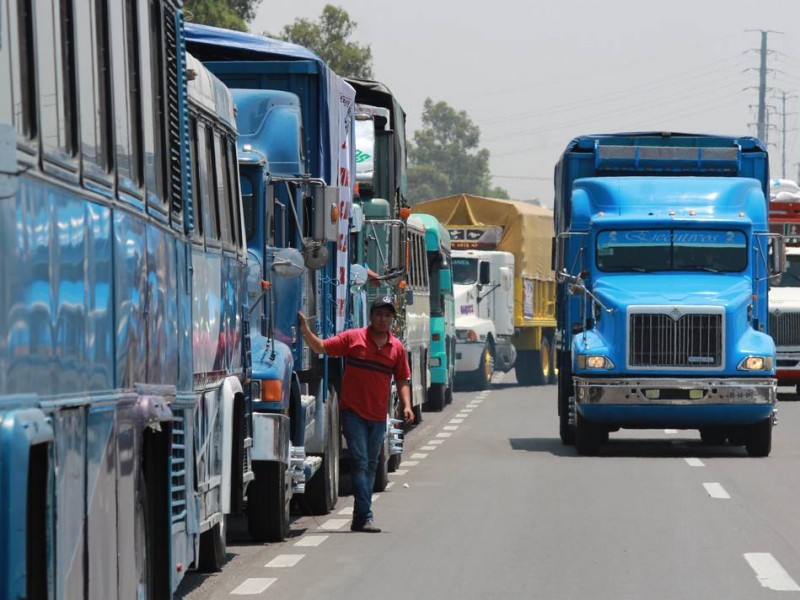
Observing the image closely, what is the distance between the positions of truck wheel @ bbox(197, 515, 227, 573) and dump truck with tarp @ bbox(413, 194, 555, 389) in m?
28.3

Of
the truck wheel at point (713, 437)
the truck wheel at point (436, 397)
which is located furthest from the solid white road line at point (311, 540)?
the truck wheel at point (436, 397)

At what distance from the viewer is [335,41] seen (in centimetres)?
6512

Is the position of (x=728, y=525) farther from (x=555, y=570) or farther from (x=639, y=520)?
(x=555, y=570)

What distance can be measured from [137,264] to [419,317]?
2167 centimetres

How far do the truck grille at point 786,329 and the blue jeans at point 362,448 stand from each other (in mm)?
23623

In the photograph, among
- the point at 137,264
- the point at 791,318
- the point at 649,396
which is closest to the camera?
the point at 137,264

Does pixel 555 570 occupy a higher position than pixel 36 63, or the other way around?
pixel 36 63

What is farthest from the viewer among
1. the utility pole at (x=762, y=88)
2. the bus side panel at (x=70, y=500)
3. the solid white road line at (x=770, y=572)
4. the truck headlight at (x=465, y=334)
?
the utility pole at (x=762, y=88)

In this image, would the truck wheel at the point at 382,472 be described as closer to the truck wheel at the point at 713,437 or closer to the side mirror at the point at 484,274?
the truck wheel at the point at 713,437

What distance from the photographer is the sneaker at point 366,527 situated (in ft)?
48.1

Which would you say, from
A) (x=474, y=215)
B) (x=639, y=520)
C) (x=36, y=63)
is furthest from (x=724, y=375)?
(x=474, y=215)

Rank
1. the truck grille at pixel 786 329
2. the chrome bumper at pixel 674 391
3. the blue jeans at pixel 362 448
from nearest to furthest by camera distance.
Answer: the blue jeans at pixel 362 448
the chrome bumper at pixel 674 391
the truck grille at pixel 786 329

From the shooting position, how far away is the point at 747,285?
23.2m

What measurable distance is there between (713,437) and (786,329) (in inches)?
509
